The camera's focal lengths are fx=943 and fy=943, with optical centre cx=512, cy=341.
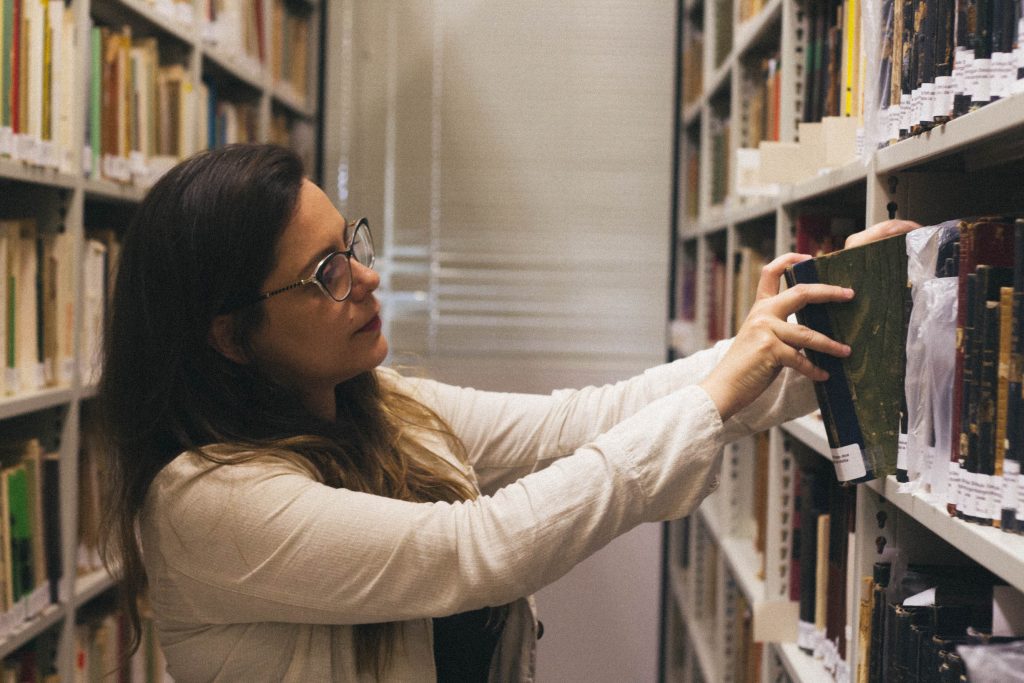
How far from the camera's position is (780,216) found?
1604mm

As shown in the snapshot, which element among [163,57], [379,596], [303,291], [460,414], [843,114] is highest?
[163,57]

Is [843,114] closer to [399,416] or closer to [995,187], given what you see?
[995,187]

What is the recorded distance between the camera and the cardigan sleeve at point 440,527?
0.98m

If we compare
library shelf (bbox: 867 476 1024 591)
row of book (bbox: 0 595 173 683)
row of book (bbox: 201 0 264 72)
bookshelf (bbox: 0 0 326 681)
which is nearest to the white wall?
row of book (bbox: 201 0 264 72)

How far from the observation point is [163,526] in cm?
106

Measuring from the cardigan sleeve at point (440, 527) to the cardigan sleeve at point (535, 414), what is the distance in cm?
36

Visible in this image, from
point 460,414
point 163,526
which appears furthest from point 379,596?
point 460,414

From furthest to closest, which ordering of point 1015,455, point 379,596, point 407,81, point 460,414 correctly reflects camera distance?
point 407,81 < point 460,414 < point 379,596 < point 1015,455

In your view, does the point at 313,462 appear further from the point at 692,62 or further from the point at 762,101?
the point at 692,62

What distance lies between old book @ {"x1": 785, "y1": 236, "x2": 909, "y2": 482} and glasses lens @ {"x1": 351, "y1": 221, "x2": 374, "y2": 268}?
544mm

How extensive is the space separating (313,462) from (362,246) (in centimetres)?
31

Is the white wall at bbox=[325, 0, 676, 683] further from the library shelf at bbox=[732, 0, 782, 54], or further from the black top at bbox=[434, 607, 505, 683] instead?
the black top at bbox=[434, 607, 505, 683]

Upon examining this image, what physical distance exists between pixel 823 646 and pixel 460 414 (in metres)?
0.67

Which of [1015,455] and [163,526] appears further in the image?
[163,526]
